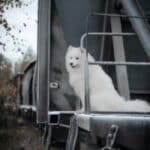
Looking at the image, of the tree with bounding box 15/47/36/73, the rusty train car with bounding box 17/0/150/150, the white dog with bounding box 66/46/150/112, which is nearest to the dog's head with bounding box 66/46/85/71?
the white dog with bounding box 66/46/150/112

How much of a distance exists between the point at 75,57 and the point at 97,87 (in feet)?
1.71

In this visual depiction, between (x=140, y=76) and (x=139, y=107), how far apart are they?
1.72 metres

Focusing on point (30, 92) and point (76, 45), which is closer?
point (76, 45)

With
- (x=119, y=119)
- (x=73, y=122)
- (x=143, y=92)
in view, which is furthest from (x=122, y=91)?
(x=119, y=119)

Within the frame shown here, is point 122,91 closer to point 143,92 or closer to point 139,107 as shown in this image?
point 143,92

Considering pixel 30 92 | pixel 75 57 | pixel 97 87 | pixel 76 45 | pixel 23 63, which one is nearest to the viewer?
pixel 97 87

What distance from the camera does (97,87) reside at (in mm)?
6152

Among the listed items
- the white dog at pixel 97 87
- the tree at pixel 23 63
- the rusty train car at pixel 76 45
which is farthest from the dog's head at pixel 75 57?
the tree at pixel 23 63

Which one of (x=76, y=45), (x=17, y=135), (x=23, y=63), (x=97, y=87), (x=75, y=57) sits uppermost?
(x=23, y=63)

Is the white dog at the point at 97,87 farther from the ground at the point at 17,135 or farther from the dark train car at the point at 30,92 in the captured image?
the ground at the point at 17,135

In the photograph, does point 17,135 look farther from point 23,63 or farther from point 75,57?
point 23,63

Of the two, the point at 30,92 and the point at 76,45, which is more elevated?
the point at 76,45

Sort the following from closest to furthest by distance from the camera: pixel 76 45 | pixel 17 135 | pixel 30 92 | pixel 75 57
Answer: pixel 75 57 < pixel 76 45 < pixel 30 92 < pixel 17 135

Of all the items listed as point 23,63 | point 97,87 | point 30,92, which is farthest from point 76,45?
point 23,63
